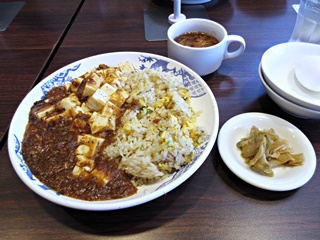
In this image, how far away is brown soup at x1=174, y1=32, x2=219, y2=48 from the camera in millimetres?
1601

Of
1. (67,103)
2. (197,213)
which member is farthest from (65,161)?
(197,213)

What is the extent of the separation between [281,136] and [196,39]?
814 mm

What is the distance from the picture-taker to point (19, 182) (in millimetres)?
1141

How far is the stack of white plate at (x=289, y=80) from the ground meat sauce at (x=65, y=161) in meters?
0.84

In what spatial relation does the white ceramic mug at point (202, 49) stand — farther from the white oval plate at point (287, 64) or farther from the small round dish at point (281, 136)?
the small round dish at point (281, 136)

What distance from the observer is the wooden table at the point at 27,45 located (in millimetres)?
1579

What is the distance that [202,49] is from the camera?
146 cm

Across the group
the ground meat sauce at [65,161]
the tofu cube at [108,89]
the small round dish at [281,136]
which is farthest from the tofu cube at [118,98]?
the small round dish at [281,136]

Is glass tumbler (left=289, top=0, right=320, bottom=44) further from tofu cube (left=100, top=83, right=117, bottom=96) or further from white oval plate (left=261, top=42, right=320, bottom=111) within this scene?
tofu cube (left=100, top=83, right=117, bottom=96)

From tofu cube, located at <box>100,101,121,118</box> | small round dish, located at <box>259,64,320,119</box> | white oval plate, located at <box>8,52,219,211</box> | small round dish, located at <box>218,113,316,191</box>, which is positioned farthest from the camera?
tofu cube, located at <box>100,101,121,118</box>

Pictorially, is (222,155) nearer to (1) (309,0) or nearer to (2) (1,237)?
(2) (1,237)

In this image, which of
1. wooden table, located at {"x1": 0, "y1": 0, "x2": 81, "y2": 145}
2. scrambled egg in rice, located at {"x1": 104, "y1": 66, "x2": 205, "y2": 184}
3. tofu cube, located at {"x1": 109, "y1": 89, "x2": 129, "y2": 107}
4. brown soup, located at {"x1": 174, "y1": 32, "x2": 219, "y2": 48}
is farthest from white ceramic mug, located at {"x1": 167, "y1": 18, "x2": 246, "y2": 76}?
wooden table, located at {"x1": 0, "y1": 0, "x2": 81, "y2": 145}

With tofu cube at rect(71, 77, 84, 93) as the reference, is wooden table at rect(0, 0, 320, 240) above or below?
below

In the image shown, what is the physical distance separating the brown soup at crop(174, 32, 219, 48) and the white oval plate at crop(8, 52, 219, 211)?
183mm
